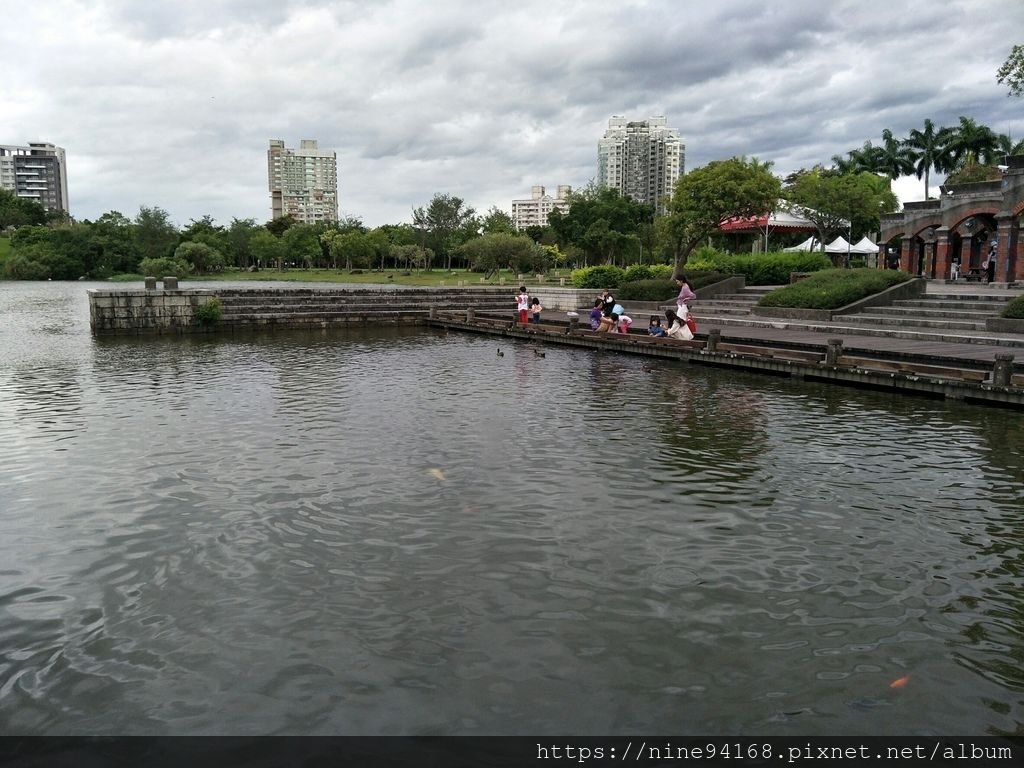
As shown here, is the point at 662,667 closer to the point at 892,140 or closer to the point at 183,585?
the point at 183,585

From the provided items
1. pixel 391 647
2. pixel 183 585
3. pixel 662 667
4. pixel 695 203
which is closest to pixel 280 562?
pixel 183 585

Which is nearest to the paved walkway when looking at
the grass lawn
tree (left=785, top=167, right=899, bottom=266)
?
tree (left=785, top=167, right=899, bottom=266)

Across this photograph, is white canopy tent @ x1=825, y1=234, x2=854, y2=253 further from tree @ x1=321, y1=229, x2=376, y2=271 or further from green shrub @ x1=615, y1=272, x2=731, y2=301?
tree @ x1=321, y1=229, x2=376, y2=271

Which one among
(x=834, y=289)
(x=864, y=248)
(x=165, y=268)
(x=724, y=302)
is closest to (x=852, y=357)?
(x=834, y=289)

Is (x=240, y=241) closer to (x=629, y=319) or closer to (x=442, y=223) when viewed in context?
(x=442, y=223)

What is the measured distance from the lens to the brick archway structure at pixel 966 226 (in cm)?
3105

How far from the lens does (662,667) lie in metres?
5.38

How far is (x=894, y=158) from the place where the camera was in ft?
232

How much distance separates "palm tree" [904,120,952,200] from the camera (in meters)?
67.0

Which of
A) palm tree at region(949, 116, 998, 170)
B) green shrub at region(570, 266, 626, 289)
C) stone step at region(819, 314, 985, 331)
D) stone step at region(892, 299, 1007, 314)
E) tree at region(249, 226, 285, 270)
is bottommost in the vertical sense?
stone step at region(819, 314, 985, 331)

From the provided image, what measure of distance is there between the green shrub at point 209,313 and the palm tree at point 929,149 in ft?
211

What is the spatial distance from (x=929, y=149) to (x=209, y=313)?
66791 millimetres

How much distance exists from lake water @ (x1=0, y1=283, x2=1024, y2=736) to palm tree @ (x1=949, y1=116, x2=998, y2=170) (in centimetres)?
6186

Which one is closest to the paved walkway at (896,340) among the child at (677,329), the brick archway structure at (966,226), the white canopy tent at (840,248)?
the child at (677,329)
